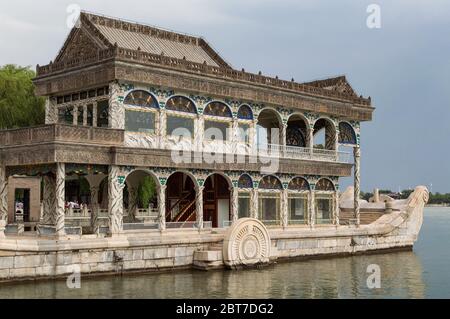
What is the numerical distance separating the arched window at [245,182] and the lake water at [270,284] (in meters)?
4.26

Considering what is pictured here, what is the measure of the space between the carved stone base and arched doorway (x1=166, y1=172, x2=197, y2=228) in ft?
17.0

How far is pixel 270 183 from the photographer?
34.6 metres

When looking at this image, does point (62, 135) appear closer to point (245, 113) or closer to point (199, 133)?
point (199, 133)

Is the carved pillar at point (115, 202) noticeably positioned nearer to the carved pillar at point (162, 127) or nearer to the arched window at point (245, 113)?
the carved pillar at point (162, 127)

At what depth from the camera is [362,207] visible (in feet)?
145

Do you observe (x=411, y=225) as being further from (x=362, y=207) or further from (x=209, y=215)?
(x=209, y=215)

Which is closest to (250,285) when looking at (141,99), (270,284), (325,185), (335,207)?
(270,284)

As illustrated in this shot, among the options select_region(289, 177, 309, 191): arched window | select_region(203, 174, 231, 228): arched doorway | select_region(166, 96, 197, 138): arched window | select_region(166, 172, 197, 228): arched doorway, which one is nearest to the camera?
select_region(166, 96, 197, 138): arched window

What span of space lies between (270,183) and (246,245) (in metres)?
5.96

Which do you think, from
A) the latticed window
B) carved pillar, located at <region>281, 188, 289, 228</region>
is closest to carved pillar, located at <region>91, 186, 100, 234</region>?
the latticed window

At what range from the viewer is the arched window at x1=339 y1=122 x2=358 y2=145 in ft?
128

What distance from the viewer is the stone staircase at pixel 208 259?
92.4 feet

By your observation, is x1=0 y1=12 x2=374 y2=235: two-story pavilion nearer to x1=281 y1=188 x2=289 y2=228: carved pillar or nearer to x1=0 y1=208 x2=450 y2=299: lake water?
x1=281 y1=188 x2=289 y2=228: carved pillar
